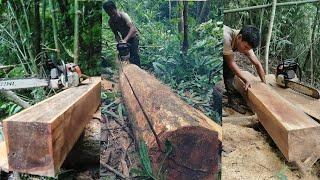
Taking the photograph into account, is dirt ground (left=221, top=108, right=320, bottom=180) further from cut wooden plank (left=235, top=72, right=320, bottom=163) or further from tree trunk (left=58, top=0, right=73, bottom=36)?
tree trunk (left=58, top=0, right=73, bottom=36)

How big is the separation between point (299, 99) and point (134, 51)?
3.30ft

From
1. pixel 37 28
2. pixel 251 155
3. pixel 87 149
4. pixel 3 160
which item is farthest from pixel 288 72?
pixel 3 160

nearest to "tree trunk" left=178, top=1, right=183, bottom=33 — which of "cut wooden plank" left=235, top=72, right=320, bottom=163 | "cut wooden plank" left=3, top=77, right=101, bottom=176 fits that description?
"cut wooden plank" left=235, top=72, right=320, bottom=163

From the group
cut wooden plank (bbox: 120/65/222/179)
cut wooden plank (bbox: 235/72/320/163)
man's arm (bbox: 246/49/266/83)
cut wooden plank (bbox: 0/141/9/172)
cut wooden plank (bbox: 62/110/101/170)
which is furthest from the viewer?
cut wooden plank (bbox: 62/110/101/170)

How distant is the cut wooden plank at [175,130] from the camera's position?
2074mm

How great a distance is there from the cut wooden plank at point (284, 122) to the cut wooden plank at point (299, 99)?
45 millimetres

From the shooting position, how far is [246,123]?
2.31 metres

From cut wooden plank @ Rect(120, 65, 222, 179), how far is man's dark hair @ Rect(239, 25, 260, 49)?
1.73 ft

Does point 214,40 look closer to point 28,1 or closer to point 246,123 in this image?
point 246,123

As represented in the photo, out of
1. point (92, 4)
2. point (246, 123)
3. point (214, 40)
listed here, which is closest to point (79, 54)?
point (92, 4)

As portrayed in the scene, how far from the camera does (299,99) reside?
226 cm

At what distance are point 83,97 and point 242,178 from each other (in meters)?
1.10

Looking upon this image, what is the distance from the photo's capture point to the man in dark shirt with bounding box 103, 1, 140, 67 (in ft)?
7.15

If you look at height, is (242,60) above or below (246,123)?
above
